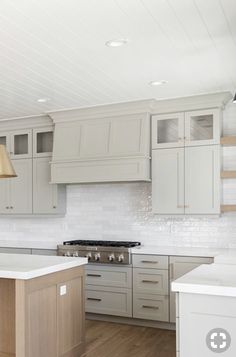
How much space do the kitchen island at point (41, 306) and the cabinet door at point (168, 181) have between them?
5.11ft

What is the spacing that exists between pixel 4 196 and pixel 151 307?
2772 millimetres

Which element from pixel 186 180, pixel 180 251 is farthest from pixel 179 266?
pixel 186 180

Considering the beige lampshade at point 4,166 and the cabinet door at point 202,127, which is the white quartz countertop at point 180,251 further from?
the beige lampshade at point 4,166

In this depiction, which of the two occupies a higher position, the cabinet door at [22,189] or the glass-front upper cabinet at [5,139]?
the glass-front upper cabinet at [5,139]

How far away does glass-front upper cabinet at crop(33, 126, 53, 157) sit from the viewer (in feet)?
19.1

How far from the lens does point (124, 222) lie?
18.2ft

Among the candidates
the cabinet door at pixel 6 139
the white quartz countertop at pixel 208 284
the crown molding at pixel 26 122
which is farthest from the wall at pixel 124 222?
the white quartz countertop at pixel 208 284

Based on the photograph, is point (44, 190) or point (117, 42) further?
point (44, 190)

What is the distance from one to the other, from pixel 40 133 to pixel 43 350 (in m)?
3.40

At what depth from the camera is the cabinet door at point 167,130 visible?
16.1 ft

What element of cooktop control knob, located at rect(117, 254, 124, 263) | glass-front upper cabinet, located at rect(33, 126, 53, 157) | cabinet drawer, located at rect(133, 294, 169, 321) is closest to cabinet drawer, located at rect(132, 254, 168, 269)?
cooktop control knob, located at rect(117, 254, 124, 263)

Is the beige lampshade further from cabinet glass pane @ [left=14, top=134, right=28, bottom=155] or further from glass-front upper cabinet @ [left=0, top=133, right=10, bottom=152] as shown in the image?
glass-front upper cabinet @ [left=0, top=133, right=10, bottom=152]

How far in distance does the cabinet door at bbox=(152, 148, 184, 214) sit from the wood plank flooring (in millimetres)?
1401

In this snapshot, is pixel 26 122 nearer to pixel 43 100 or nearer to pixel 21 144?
pixel 21 144
